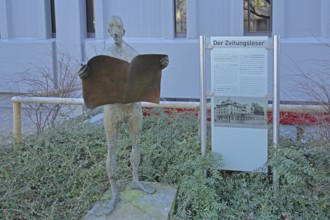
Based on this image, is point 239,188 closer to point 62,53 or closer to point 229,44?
point 229,44

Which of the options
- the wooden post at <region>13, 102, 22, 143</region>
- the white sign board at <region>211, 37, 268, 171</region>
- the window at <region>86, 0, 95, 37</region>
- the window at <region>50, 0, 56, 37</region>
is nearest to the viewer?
the white sign board at <region>211, 37, 268, 171</region>

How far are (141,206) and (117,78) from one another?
1.02 m

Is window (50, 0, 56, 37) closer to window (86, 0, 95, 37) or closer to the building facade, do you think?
the building facade

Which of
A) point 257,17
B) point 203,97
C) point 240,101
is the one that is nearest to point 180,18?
point 257,17

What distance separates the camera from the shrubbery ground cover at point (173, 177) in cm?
386

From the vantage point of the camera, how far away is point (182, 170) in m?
4.27

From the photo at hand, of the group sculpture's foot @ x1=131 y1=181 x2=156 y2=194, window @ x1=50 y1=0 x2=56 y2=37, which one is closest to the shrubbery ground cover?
sculpture's foot @ x1=131 y1=181 x2=156 y2=194

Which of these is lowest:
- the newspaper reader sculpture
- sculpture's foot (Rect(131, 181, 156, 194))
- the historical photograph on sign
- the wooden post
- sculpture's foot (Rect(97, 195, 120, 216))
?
sculpture's foot (Rect(97, 195, 120, 216))

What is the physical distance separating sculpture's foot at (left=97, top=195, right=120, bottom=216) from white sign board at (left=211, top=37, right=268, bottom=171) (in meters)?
1.11

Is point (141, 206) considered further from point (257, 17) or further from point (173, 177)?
point (257, 17)

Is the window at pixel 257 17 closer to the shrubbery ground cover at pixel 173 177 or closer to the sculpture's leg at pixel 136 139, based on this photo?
the shrubbery ground cover at pixel 173 177

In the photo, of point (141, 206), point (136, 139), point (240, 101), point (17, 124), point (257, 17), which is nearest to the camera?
point (141, 206)

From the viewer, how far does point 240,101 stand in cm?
432

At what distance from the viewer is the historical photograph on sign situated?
4293 mm
